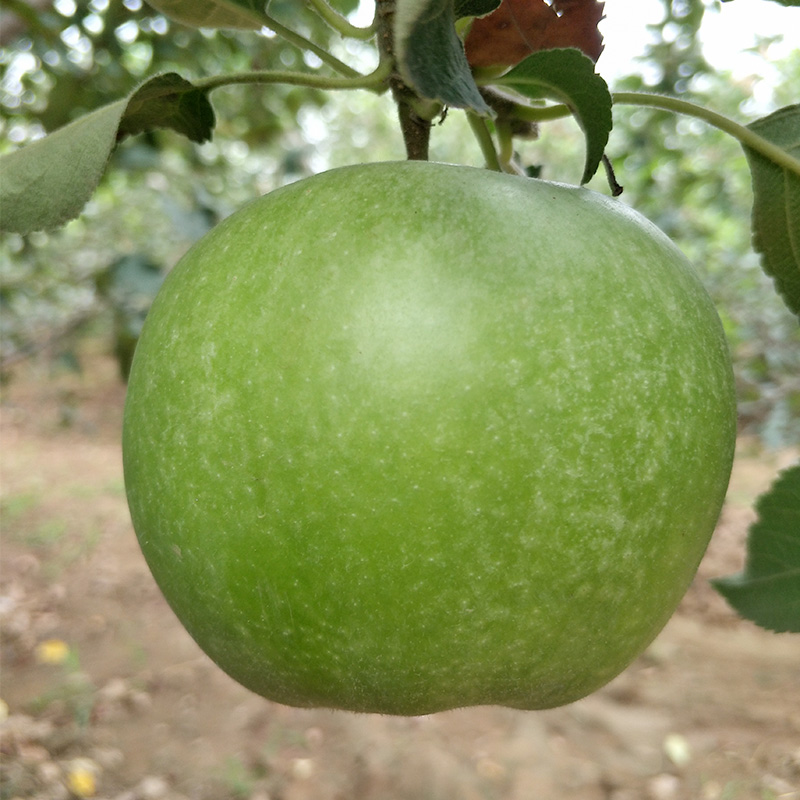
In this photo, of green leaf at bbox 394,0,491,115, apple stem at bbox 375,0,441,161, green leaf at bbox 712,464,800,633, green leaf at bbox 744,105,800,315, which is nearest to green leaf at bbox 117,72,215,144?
apple stem at bbox 375,0,441,161

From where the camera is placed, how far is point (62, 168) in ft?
2.64

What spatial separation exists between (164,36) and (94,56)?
23 centimetres

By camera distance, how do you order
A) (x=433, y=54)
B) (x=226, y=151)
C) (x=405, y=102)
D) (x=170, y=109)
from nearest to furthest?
(x=433, y=54), (x=405, y=102), (x=170, y=109), (x=226, y=151)

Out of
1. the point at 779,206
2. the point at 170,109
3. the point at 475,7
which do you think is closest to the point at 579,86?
the point at 475,7

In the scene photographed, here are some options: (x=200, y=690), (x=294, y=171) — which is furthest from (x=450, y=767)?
(x=294, y=171)

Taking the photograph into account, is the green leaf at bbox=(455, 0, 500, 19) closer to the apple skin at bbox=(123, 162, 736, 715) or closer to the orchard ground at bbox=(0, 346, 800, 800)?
the apple skin at bbox=(123, 162, 736, 715)

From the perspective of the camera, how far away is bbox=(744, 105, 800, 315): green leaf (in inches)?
32.9

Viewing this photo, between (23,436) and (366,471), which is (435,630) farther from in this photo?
(23,436)

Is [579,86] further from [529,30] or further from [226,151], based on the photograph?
[226,151]

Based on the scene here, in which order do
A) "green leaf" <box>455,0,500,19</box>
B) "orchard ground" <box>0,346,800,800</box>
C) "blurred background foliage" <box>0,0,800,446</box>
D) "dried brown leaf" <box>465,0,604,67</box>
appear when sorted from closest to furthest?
1. "green leaf" <box>455,0,500,19</box>
2. "dried brown leaf" <box>465,0,604,67</box>
3. "blurred background foliage" <box>0,0,800,446</box>
4. "orchard ground" <box>0,346,800,800</box>

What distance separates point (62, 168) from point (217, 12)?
310 mm

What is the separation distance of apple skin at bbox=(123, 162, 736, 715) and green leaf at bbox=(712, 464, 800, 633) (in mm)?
113

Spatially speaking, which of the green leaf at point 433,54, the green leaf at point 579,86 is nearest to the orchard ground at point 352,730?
the green leaf at point 579,86

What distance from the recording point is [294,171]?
2.97 meters
